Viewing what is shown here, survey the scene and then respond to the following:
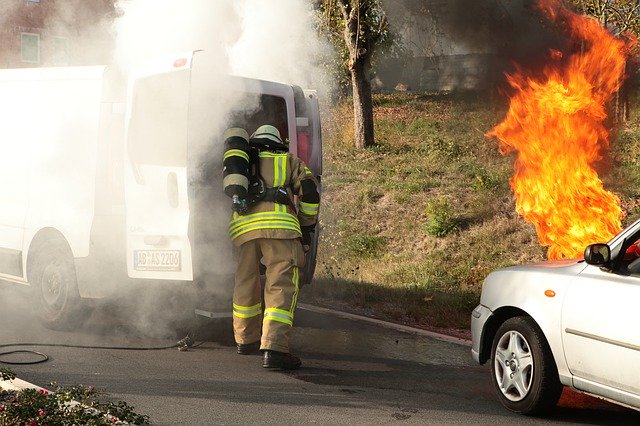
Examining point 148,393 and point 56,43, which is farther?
point 56,43

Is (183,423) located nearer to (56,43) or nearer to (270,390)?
(270,390)

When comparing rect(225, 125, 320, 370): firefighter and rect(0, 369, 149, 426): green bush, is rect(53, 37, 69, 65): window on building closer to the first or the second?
rect(225, 125, 320, 370): firefighter

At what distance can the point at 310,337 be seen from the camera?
9008 millimetres

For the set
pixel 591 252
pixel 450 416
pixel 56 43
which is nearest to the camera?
pixel 591 252

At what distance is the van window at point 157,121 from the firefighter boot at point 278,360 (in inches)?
70.5

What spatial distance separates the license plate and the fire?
13.4ft

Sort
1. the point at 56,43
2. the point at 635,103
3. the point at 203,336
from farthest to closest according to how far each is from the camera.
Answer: the point at 635,103
the point at 56,43
the point at 203,336

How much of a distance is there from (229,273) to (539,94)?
483 centimetres

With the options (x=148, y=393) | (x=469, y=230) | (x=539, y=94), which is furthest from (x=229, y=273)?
(x=469, y=230)

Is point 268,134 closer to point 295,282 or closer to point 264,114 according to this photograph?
point 264,114

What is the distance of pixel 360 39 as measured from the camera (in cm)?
1981

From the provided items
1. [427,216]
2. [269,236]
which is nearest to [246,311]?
[269,236]

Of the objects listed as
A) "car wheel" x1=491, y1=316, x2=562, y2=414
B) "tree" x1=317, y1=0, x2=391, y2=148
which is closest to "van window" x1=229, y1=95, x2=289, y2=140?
"car wheel" x1=491, y1=316, x2=562, y2=414

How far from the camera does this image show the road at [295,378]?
6.19m
